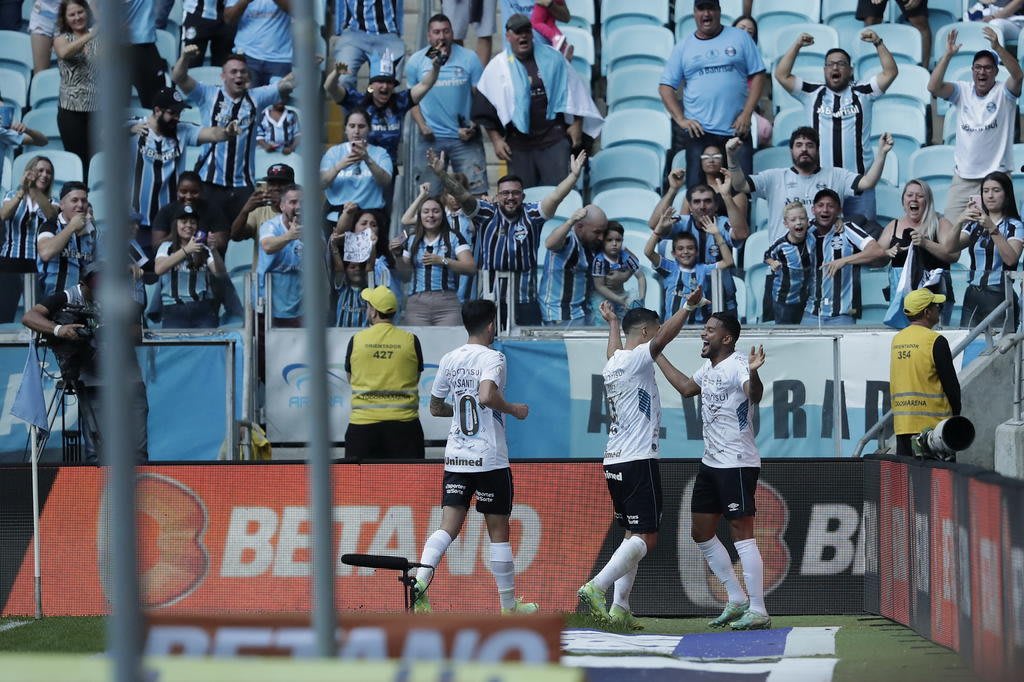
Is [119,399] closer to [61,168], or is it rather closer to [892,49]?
[61,168]

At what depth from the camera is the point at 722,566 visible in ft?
31.7

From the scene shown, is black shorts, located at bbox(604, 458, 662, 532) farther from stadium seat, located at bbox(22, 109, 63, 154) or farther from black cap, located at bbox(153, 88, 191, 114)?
stadium seat, located at bbox(22, 109, 63, 154)

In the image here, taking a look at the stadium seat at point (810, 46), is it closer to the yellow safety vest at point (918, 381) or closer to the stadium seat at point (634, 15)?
the stadium seat at point (634, 15)

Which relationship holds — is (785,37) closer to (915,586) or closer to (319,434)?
(915,586)

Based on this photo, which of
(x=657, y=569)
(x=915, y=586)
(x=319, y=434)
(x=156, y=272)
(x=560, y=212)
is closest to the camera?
(x=319, y=434)

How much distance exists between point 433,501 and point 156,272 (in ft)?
14.3

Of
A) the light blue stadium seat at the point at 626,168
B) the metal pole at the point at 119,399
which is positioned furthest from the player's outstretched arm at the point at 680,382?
the metal pole at the point at 119,399

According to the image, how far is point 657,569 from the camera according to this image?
10.5 meters

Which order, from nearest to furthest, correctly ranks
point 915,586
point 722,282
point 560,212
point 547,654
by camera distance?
point 547,654, point 915,586, point 722,282, point 560,212

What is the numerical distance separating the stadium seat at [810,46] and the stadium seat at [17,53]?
28.4 feet

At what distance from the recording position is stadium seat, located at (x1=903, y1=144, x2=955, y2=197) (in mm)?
15422

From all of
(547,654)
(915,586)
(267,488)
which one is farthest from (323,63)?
(547,654)

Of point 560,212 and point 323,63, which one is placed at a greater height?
point 323,63

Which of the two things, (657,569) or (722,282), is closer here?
(657,569)
